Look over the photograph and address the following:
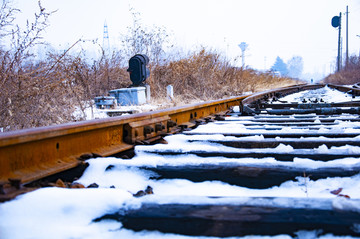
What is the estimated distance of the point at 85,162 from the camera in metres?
1.99

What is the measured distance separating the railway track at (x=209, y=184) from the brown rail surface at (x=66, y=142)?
0.01 m

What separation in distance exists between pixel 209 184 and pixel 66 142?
92cm

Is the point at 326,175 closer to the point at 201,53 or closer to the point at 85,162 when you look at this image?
the point at 85,162

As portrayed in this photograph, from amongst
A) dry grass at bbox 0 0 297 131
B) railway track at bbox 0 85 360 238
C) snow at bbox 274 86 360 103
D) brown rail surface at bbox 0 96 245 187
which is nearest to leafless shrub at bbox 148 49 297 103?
dry grass at bbox 0 0 297 131

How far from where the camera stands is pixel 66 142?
208 cm

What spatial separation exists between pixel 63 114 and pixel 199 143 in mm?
3257

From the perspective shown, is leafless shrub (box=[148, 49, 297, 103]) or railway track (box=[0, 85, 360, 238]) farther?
leafless shrub (box=[148, 49, 297, 103])

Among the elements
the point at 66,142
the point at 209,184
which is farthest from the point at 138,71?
the point at 209,184

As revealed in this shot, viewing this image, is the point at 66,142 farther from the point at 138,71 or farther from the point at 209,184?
the point at 138,71

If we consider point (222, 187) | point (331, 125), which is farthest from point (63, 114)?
point (222, 187)

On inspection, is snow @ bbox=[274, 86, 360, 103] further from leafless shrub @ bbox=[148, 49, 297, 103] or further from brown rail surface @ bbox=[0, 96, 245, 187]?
brown rail surface @ bbox=[0, 96, 245, 187]

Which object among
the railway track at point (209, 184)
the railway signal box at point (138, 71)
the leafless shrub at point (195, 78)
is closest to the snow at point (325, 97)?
the leafless shrub at point (195, 78)

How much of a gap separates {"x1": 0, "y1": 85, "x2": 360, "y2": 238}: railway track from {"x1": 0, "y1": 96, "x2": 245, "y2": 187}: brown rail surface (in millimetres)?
10

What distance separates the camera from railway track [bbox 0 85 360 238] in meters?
1.05
